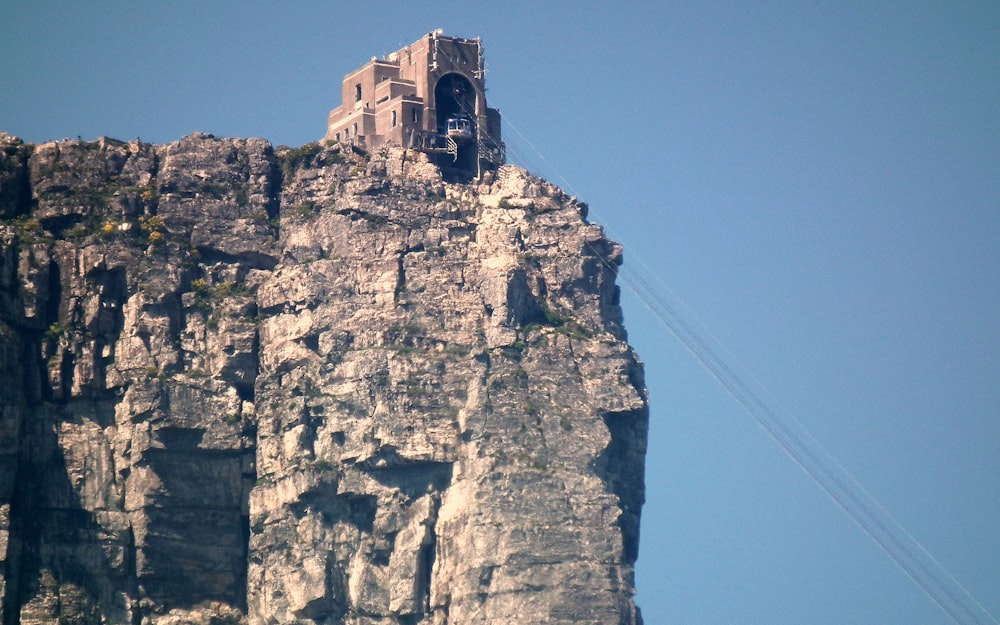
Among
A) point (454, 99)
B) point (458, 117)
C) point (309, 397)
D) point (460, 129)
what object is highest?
point (454, 99)

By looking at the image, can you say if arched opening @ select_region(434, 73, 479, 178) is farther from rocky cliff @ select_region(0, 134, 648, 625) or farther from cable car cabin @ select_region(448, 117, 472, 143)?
rocky cliff @ select_region(0, 134, 648, 625)

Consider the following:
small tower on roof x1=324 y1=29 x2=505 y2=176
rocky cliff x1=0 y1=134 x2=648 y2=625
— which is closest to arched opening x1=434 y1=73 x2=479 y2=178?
small tower on roof x1=324 y1=29 x2=505 y2=176

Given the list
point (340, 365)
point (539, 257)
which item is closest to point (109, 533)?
point (340, 365)

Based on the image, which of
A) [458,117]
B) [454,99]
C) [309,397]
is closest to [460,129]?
[458,117]

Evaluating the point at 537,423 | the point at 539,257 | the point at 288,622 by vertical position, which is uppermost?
the point at 539,257

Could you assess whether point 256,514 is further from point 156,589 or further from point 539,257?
point 539,257

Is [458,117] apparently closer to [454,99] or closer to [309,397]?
[454,99]

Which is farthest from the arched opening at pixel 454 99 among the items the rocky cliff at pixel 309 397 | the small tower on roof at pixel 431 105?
the rocky cliff at pixel 309 397

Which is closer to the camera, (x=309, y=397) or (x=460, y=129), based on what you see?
(x=309, y=397)
